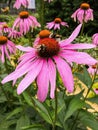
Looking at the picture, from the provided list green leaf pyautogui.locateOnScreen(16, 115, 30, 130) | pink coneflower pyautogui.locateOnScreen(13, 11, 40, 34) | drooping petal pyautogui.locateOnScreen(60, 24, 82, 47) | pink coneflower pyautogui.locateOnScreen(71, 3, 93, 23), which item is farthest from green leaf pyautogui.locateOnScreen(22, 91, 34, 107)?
pink coneflower pyautogui.locateOnScreen(71, 3, 93, 23)

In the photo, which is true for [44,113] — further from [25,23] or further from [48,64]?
[25,23]

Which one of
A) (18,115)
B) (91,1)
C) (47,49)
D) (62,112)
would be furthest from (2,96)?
(91,1)

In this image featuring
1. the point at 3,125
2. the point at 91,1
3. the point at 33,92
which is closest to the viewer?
the point at 3,125

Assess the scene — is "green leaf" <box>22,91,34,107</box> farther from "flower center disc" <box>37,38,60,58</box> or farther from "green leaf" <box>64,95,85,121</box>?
"flower center disc" <box>37,38,60,58</box>

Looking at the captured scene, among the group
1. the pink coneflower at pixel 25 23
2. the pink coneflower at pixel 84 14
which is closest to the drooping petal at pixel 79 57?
the pink coneflower at pixel 25 23

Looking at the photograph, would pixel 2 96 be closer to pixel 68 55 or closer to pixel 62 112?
pixel 62 112

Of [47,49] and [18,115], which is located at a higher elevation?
[47,49]

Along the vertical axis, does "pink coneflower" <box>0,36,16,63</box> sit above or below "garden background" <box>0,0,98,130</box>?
above
